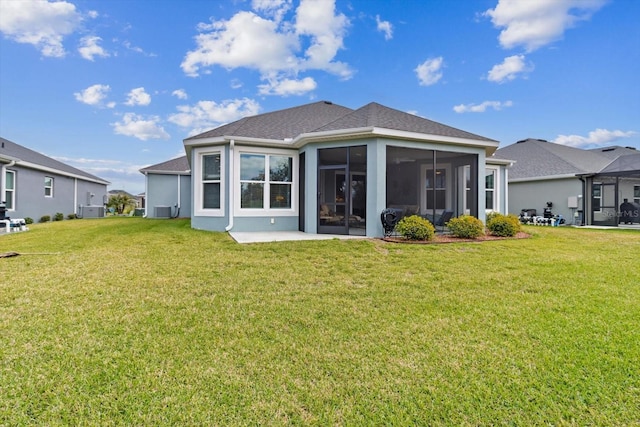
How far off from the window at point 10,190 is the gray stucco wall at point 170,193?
6.02 meters

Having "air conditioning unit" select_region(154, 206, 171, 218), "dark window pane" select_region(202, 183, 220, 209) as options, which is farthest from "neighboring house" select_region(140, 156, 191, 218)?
"dark window pane" select_region(202, 183, 220, 209)

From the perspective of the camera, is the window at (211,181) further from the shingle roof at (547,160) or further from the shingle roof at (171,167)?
the shingle roof at (547,160)

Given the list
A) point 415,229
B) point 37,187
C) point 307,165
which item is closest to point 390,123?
point 307,165

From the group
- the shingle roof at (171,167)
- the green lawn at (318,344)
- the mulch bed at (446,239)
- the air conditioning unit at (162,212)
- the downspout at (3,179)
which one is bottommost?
the green lawn at (318,344)

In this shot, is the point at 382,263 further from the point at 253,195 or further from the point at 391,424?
the point at 253,195

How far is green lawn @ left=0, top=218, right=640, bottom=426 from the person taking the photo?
227cm

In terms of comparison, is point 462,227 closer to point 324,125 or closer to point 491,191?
point 324,125

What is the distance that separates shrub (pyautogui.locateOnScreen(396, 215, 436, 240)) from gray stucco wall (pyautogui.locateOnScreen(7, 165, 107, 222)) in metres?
18.2

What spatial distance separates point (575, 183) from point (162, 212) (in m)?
23.4

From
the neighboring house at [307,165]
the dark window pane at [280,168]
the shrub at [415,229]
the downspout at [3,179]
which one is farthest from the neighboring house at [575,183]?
the downspout at [3,179]

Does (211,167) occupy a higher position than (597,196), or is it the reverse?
(211,167)

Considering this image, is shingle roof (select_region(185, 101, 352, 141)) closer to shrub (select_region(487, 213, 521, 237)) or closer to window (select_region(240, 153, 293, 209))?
window (select_region(240, 153, 293, 209))

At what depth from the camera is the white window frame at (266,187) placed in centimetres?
1080

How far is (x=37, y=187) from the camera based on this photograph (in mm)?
17422
